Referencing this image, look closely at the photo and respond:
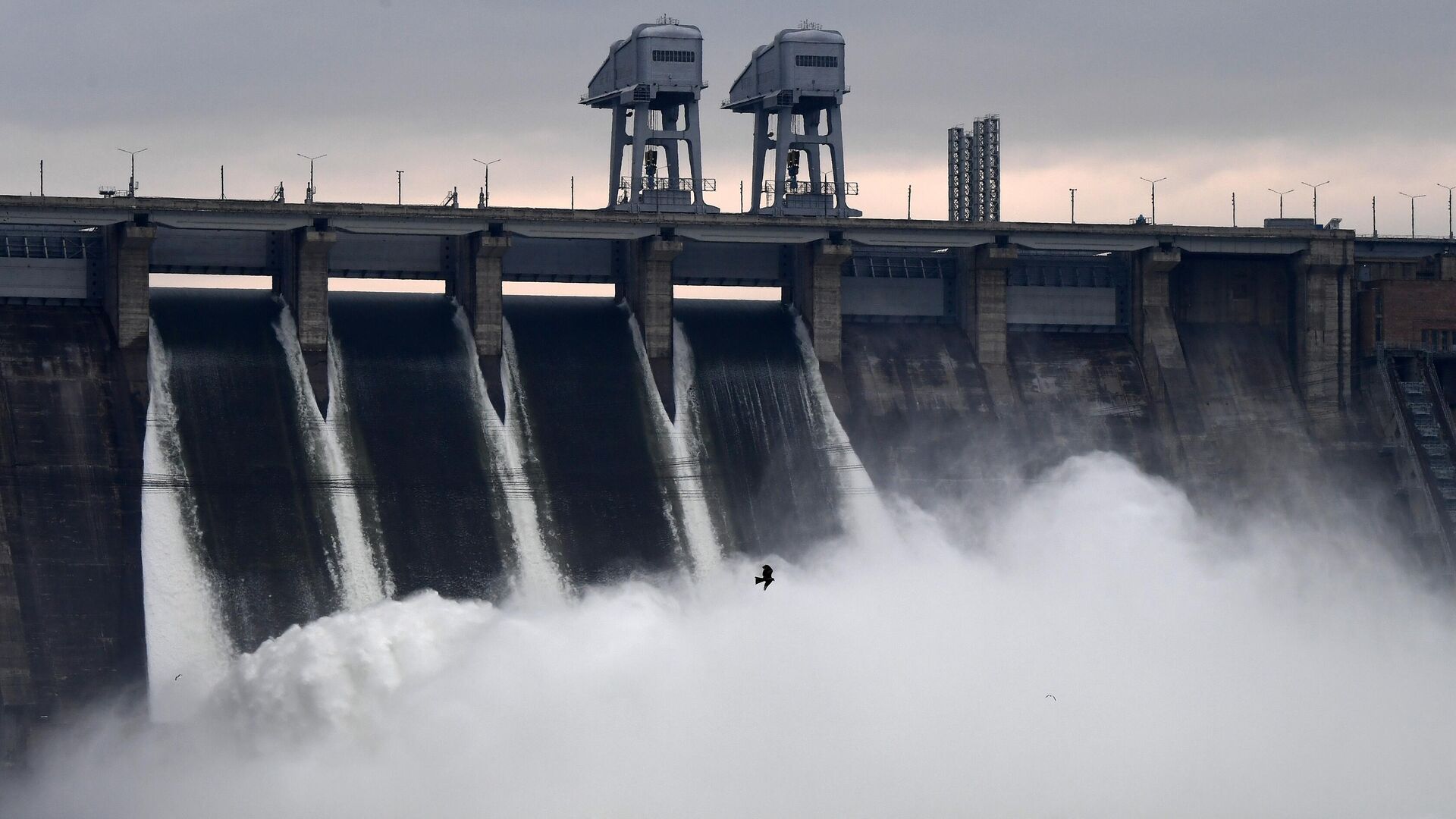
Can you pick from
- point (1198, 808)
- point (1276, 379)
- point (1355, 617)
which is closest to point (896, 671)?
point (1198, 808)

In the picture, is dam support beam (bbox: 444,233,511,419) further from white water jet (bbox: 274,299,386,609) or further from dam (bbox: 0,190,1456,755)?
white water jet (bbox: 274,299,386,609)

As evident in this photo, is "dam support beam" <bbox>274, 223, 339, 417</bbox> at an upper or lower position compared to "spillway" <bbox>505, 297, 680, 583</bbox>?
upper

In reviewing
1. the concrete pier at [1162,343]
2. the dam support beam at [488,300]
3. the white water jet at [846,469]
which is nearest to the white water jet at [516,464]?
the dam support beam at [488,300]

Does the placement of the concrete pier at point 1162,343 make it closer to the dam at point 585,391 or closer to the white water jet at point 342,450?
the dam at point 585,391

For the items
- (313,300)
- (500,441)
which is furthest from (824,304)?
(313,300)

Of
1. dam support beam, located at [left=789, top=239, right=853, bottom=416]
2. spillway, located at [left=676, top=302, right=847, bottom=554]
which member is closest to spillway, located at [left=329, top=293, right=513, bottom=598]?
spillway, located at [left=676, top=302, right=847, bottom=554]
